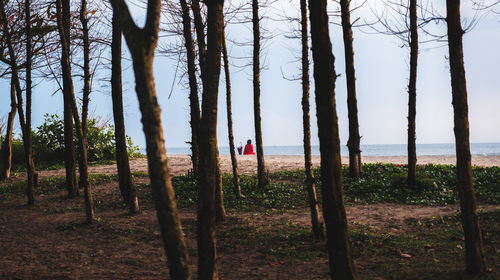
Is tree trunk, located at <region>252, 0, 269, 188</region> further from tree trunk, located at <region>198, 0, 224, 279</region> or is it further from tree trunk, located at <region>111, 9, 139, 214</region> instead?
tree trunk, located at <region>198, 0, 224, 279</region>

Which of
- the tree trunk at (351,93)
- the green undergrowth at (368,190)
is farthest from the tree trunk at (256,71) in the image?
the tree trunk at (351,93)

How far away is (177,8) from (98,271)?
8.18 meters

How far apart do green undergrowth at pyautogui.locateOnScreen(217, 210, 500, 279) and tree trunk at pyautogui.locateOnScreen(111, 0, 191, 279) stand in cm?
366

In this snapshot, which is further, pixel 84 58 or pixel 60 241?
pixel 84 58

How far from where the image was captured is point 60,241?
396 inches

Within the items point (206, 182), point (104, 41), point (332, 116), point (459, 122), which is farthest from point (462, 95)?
point (104, 41)

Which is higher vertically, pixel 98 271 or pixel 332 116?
pixel 332 116

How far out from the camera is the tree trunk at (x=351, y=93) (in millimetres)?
15219

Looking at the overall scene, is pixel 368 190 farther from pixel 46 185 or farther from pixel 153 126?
pixel 46 185

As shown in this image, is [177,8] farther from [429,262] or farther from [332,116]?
[429,262]

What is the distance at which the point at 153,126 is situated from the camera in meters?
4.38

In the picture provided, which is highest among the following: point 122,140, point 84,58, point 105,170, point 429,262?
point 84,58

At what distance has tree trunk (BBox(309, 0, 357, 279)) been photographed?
201 inches

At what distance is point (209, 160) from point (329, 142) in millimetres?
1602
